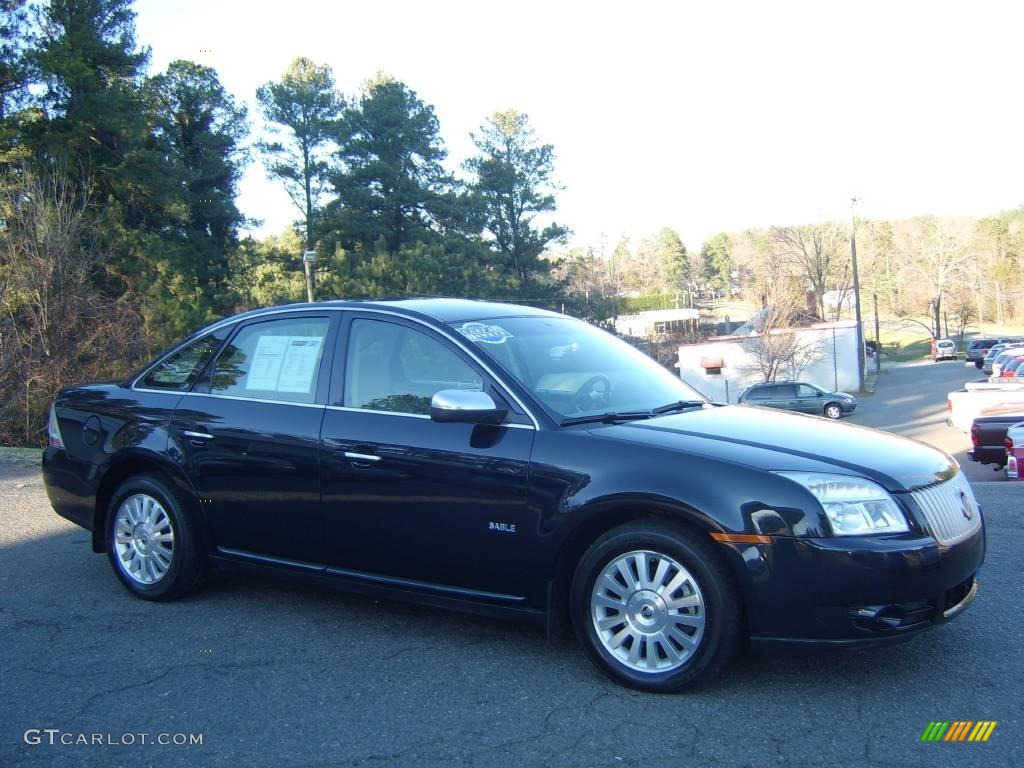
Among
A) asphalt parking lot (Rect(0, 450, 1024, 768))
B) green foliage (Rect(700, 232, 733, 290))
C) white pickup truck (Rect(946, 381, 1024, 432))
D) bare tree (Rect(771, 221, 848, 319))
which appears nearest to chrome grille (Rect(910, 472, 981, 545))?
asphalt parking lot (Rect(0, 450, 1024, 768))

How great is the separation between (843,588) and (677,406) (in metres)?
1.42

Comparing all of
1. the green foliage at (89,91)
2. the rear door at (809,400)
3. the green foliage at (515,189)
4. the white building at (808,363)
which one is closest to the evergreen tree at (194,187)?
the green foliage at (89,91)

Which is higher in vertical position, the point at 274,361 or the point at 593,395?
the point at 274,361

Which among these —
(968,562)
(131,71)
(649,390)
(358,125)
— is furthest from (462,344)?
(358,125)

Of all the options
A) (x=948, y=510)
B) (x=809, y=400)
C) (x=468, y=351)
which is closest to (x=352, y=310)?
(x=468, y=351)

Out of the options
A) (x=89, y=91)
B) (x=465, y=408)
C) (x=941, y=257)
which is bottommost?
(x=465, y=408)

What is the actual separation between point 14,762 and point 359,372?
223 centimetres

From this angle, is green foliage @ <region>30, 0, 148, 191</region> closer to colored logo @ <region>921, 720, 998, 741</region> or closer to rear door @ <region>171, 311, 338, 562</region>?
rear door @ <region>171, 311, 338, 562</region>

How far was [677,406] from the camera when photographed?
4613 mm

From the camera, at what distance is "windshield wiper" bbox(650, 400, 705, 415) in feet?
14.6

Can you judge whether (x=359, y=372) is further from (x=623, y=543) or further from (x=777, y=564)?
(x=777, y=564)

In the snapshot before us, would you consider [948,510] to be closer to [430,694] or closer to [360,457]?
[430,694]

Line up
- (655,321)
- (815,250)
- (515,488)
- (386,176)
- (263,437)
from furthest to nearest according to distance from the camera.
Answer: (655,321), (815,250), (386,176), (263,437), (515,488)

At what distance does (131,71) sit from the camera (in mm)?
34219
